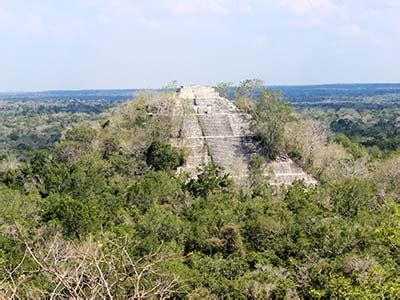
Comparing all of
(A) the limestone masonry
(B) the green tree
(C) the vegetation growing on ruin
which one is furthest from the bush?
(B) the green tree

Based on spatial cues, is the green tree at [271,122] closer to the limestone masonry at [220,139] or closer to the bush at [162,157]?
the limestone masonry at [220,139]

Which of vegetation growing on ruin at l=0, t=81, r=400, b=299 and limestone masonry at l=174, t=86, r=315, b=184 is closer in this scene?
vegetation growing on ruin at l=0, t=81, r=400, b=299

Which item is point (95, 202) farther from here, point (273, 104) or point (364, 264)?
point (273, 104)

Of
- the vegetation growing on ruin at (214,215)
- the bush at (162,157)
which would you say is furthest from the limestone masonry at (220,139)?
the bush at (162,157)

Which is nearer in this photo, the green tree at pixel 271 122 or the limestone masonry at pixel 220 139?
the limestone masonry at pixel 220 139

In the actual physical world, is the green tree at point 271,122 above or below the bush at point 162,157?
above

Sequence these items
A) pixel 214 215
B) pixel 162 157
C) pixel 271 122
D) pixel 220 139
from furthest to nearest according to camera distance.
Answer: pixel 220 139 → pixel 271 122 → pixel 162 157 → pixel 214 215

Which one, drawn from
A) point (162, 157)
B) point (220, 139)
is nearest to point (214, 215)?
point (162, 157)

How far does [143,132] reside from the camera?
40.2 m

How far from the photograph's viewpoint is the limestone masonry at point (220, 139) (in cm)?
3806

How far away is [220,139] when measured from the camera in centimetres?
4128

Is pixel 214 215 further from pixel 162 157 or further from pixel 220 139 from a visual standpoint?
pixel 220 139

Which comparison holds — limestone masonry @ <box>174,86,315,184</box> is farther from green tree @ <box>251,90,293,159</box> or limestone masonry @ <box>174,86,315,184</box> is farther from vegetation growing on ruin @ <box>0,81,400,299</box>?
vegetation growing on ruin @ <box>0,81,400,299</box>

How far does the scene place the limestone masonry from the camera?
38.1m
